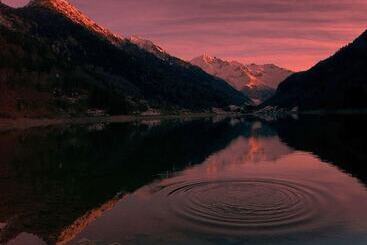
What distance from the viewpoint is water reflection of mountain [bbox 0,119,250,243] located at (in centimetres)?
3994

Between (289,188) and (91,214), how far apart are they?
2315 centimetres

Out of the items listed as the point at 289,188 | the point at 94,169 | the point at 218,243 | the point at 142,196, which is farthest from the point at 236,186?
the point at 94,169

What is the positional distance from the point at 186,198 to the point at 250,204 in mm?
7297

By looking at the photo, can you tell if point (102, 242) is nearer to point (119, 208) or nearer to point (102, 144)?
point (119, 208)

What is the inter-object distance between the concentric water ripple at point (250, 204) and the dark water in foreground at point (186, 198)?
9 cm

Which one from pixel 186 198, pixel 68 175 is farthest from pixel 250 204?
pixel 68 175

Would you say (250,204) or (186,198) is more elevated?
(250,204)

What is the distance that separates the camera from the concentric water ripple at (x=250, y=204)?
35875mm

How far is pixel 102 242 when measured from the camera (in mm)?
31500

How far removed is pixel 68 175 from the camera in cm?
6681

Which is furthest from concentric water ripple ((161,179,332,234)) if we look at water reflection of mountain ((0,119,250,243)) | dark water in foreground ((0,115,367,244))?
water reflection of mountain ((0,119,250,243))

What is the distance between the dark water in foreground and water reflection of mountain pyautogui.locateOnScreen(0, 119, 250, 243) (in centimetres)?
15

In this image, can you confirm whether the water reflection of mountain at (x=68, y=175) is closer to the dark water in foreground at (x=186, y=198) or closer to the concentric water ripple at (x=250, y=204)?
the dark water in foreground at (x=186, y=198)

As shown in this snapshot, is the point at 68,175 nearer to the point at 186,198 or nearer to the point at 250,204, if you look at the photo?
the point at 186,198
